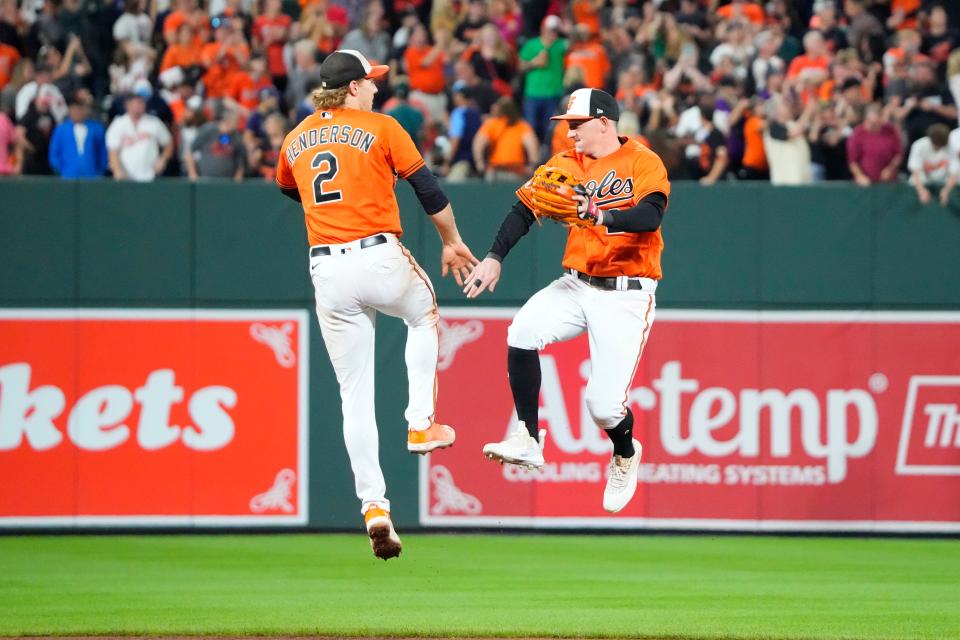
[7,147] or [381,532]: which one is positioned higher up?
[7,147]

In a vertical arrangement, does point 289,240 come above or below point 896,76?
below

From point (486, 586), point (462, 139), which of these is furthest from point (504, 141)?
point (486, 586)

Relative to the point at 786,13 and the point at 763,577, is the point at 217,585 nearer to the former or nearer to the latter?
the point at 763,577

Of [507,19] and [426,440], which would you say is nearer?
[426,440]

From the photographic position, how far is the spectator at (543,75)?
52.1 ft

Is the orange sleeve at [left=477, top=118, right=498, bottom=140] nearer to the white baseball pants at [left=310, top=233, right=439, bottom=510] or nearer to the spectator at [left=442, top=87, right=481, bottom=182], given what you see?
the spectator at [left=442, top=87, right=481, bottom=182]

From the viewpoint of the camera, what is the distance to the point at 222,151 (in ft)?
48.3

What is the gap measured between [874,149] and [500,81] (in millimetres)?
4171

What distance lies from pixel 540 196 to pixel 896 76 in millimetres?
8448

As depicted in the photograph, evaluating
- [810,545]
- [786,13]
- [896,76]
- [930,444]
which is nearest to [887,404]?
[930,444]

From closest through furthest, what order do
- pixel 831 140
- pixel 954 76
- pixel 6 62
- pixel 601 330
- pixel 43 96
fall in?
pixel 601 330 < pixel 831 140 < pixel 954 76 < pixel 43 96 < pixel 6 62

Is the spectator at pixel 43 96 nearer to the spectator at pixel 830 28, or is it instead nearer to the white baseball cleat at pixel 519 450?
the spectator at pixel 830 28

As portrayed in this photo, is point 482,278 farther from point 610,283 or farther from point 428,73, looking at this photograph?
point 428,73

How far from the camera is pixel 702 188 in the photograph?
45.3ft
